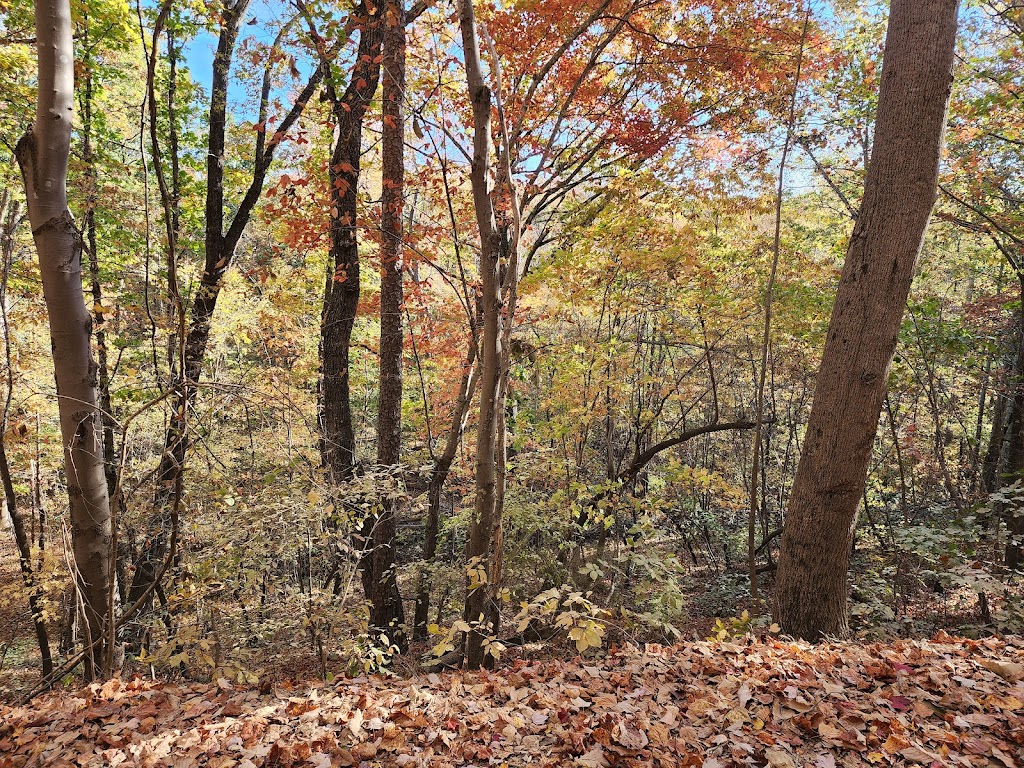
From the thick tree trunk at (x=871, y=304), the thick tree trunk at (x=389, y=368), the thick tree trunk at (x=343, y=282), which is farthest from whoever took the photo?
the thick tree trunk at (x=343, y=282)

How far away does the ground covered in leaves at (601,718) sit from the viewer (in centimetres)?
232

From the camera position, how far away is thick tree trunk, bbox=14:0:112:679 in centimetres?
308

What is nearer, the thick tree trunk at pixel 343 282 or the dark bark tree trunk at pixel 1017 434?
the thick tree trunk at pixel 343 282

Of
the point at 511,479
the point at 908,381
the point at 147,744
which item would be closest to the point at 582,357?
the point at 511,479

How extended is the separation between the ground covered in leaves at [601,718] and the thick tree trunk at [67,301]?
0.81m

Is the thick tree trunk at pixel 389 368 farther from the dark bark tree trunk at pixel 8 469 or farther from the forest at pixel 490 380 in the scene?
the dark bark tree trunk at pixel 8 469

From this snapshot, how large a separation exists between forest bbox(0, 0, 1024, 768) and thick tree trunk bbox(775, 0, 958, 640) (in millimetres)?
27

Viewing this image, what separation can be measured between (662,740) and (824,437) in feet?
7.63

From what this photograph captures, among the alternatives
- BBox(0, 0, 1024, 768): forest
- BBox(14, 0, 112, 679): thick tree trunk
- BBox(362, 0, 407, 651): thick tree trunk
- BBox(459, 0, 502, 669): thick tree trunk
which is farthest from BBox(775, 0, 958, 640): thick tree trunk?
BBox(14, 0, 112, 679): thick tree trunk

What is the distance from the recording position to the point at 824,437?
142 inches

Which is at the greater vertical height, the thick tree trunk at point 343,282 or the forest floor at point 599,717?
the thick tree trunk at point 343,282

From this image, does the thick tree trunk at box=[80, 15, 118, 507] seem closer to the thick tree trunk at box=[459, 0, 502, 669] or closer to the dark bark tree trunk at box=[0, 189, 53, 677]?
the dark bark tree trunk at box=[0, 189, 53, 677]

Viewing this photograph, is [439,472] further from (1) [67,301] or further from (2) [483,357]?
(1) [67,301]

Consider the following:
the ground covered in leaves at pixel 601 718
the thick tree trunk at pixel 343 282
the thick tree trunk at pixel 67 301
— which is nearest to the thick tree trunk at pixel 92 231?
the thick tree trunk at pixel 343 282
